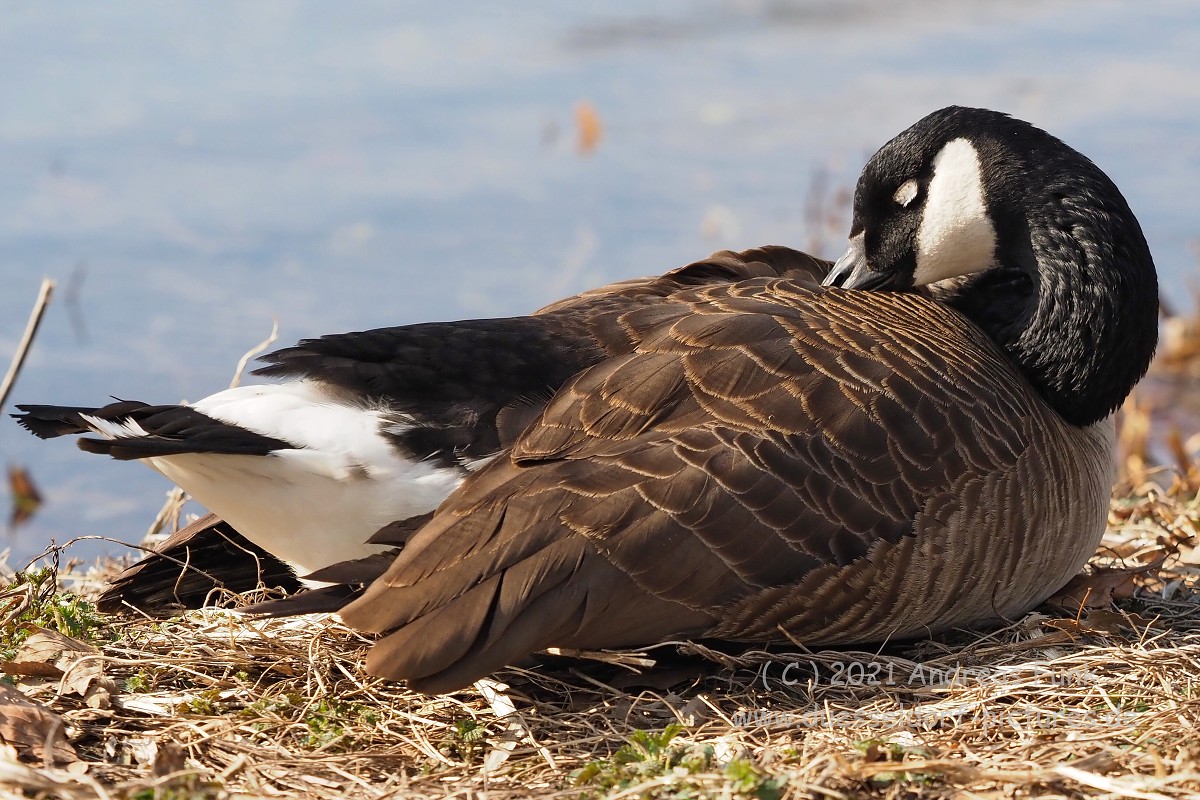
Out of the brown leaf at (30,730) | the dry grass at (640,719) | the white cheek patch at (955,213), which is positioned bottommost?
the dry grass at (640,719)

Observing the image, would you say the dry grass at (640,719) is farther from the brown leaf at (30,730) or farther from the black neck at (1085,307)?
the black neck at (1085,307)

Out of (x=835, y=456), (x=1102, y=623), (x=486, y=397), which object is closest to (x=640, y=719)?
(x=835, y=456)

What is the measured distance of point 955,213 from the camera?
5348 millimetres

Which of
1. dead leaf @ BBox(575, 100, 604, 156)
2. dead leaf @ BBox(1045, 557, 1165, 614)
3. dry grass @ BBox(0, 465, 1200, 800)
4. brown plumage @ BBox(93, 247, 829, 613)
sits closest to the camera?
dry grass @ BBox(0, 465, 1200, 800)

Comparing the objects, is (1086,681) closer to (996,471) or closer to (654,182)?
(996,471)

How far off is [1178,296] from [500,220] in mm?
4763

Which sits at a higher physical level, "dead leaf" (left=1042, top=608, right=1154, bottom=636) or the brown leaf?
the brown leaf

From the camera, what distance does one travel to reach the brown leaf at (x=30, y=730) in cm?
388

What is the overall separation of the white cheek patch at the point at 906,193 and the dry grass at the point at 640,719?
1.59 metres

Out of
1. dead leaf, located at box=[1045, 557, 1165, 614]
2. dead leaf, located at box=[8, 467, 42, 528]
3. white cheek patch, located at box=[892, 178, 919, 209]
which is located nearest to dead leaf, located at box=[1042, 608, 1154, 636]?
dead leaf, located at box=[1045, 557, 1165, 614]

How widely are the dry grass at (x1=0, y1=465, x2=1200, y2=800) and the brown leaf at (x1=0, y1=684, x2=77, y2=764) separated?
0.04m

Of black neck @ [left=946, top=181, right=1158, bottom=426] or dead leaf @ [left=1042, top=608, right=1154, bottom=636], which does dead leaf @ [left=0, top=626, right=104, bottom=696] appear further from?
black neck @ [left=946, top=181, right=1158, bottom=426]

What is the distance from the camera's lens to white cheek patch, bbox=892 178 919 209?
5.40m

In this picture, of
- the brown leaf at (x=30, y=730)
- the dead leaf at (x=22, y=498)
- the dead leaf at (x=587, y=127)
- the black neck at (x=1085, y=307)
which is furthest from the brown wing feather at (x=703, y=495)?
the dead leaf at (x=587, y=127)
